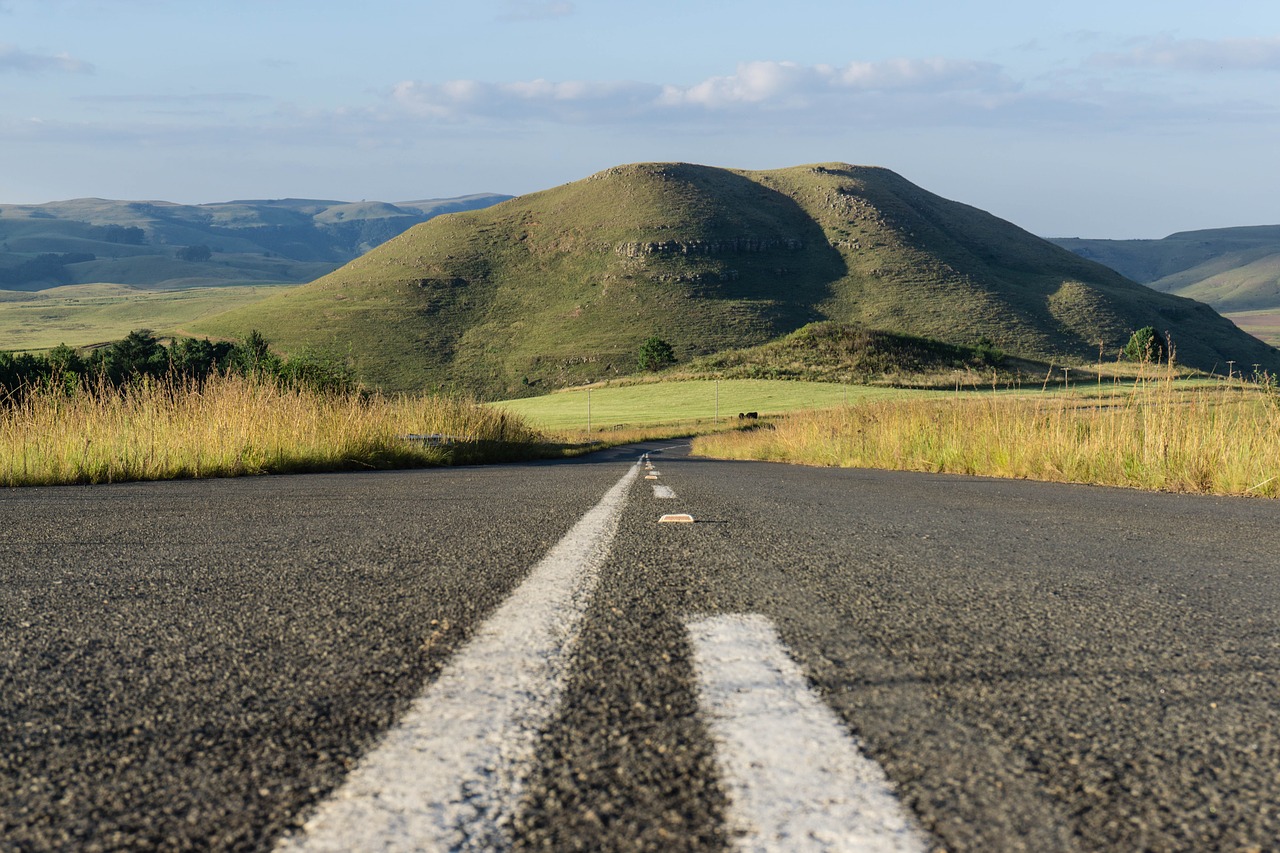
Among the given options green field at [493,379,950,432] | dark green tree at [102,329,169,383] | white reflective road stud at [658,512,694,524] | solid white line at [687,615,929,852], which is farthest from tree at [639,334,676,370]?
solid white line at [687,615,929,852]

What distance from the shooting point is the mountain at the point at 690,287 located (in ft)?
319

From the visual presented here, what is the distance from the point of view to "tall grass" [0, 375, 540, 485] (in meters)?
9.42

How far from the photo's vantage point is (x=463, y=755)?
1673 mm

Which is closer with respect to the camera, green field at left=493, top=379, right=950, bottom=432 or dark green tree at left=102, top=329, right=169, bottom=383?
green field at left=493, top=379, right=950, bottom=432

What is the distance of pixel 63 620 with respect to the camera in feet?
9.34

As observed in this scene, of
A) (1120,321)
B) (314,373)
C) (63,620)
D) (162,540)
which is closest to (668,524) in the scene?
(162,540)

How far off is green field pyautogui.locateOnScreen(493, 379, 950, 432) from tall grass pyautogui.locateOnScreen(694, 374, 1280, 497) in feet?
102

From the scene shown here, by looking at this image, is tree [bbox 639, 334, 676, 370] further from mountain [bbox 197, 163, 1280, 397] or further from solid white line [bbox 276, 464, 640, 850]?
solid white line [bbox 276, 464, 640, 850]

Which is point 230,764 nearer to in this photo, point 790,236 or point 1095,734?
point 1095,734

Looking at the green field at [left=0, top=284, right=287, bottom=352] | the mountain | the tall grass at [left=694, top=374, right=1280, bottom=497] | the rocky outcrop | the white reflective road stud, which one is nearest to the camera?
the white reflective road stud

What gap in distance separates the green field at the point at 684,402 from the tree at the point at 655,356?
16.7 metres

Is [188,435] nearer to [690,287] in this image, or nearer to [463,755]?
[463,755]

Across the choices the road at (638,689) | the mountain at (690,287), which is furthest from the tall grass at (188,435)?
the mountain at (690,287)

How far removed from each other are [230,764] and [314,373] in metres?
25.7
